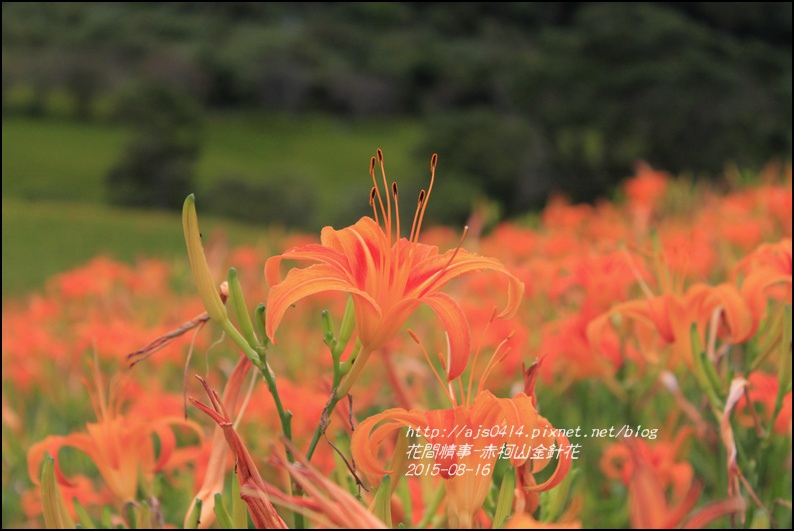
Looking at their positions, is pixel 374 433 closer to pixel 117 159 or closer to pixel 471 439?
pixel 471 439

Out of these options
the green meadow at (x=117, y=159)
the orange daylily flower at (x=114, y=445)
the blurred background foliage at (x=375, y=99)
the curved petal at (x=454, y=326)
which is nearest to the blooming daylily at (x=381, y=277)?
the curved petal at (x=454, y=326)

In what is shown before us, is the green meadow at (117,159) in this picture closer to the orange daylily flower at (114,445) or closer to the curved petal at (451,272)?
the orange daylily flower at (114,445)

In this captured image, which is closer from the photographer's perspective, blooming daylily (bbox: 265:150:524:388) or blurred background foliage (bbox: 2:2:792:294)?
blooming daylily (bbox: 265:150:524:388)

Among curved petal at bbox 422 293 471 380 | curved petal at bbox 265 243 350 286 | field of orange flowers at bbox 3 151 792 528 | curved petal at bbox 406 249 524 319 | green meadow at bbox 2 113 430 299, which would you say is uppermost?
curved petal at bbox 265 243 350 286

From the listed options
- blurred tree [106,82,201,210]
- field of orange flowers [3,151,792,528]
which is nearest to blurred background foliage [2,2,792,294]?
blurred tree [106,82,201,210]

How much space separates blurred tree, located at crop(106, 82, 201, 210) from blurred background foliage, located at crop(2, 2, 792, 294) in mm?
29

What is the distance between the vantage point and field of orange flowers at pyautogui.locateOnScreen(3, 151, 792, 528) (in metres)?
0.33

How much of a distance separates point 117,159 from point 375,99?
365cm

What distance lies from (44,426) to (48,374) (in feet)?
1.27

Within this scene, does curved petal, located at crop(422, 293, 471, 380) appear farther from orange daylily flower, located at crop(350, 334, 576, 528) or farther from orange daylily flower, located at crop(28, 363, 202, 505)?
orange daylily flower, located at crop(28, 363, 202, 505)

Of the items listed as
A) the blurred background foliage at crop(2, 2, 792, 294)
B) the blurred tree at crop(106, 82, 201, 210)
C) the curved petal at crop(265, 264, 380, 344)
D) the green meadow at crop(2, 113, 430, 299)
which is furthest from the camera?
the blurred tree at crop(106, 82, 201, 210)

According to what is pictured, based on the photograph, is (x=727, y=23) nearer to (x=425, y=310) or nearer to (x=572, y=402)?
(x=425, y=310)

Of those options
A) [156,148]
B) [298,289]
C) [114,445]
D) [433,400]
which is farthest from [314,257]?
[156,148]

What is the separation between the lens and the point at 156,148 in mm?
10336
